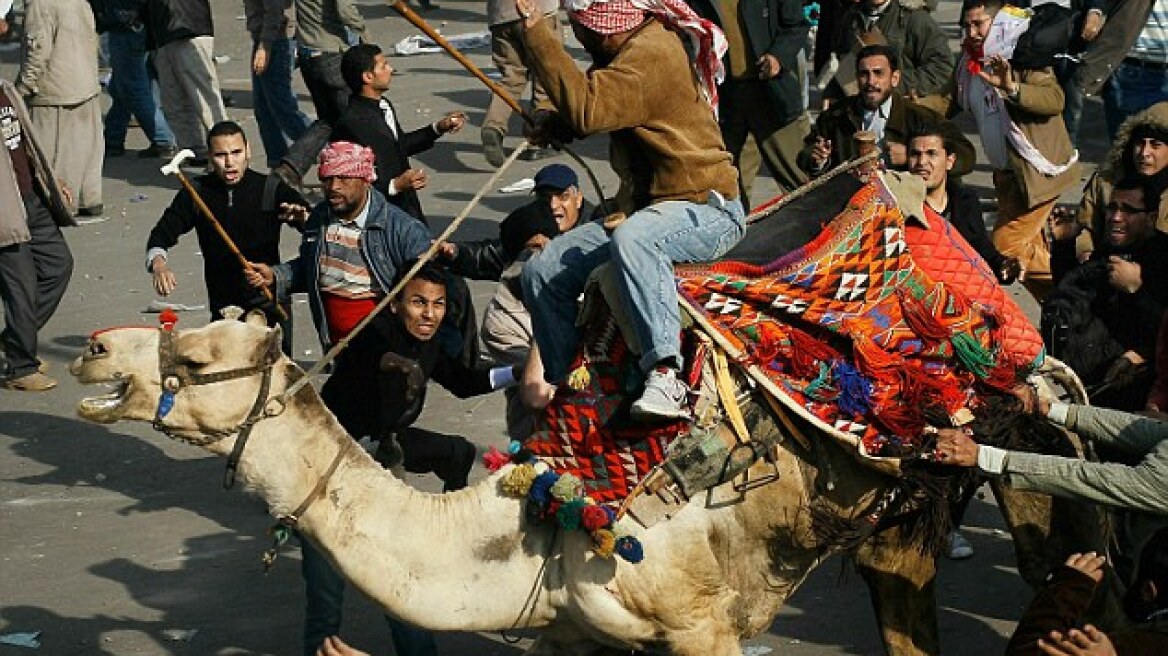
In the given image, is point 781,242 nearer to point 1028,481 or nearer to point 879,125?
point 1028,481

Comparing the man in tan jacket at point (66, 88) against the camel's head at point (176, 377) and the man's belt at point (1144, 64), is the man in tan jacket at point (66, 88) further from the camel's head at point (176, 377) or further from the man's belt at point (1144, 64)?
the camel's head at point (176, 377)

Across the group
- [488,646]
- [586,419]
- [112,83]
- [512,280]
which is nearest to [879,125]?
[512,280]

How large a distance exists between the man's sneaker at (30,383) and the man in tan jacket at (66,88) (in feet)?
12.7

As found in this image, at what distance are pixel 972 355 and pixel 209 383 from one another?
2.67 meters

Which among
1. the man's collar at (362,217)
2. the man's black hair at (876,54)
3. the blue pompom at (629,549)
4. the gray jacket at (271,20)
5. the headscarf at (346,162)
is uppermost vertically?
the blue pompom at (629,549)

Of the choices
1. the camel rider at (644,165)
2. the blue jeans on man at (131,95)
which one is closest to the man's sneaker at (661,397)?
the camel rider at (644,165)

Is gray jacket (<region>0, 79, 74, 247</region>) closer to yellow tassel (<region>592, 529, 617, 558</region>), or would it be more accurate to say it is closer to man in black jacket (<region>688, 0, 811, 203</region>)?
man in black jacket (<region>688, 0, 811, 203</region>)

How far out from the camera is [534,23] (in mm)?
6703

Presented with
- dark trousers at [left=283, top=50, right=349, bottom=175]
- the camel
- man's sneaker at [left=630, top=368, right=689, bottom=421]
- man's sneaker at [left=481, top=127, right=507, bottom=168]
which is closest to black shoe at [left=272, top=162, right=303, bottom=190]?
dark trousers at [left=283, top=50, right=349, bottom=175]

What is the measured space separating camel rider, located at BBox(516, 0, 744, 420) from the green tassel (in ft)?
2.86

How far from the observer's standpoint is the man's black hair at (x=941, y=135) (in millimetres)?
9867

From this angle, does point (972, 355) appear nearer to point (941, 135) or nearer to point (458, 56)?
point (458, 56)

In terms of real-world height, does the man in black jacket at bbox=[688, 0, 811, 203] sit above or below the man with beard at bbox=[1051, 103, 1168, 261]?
below

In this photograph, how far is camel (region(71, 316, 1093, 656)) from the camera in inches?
271
